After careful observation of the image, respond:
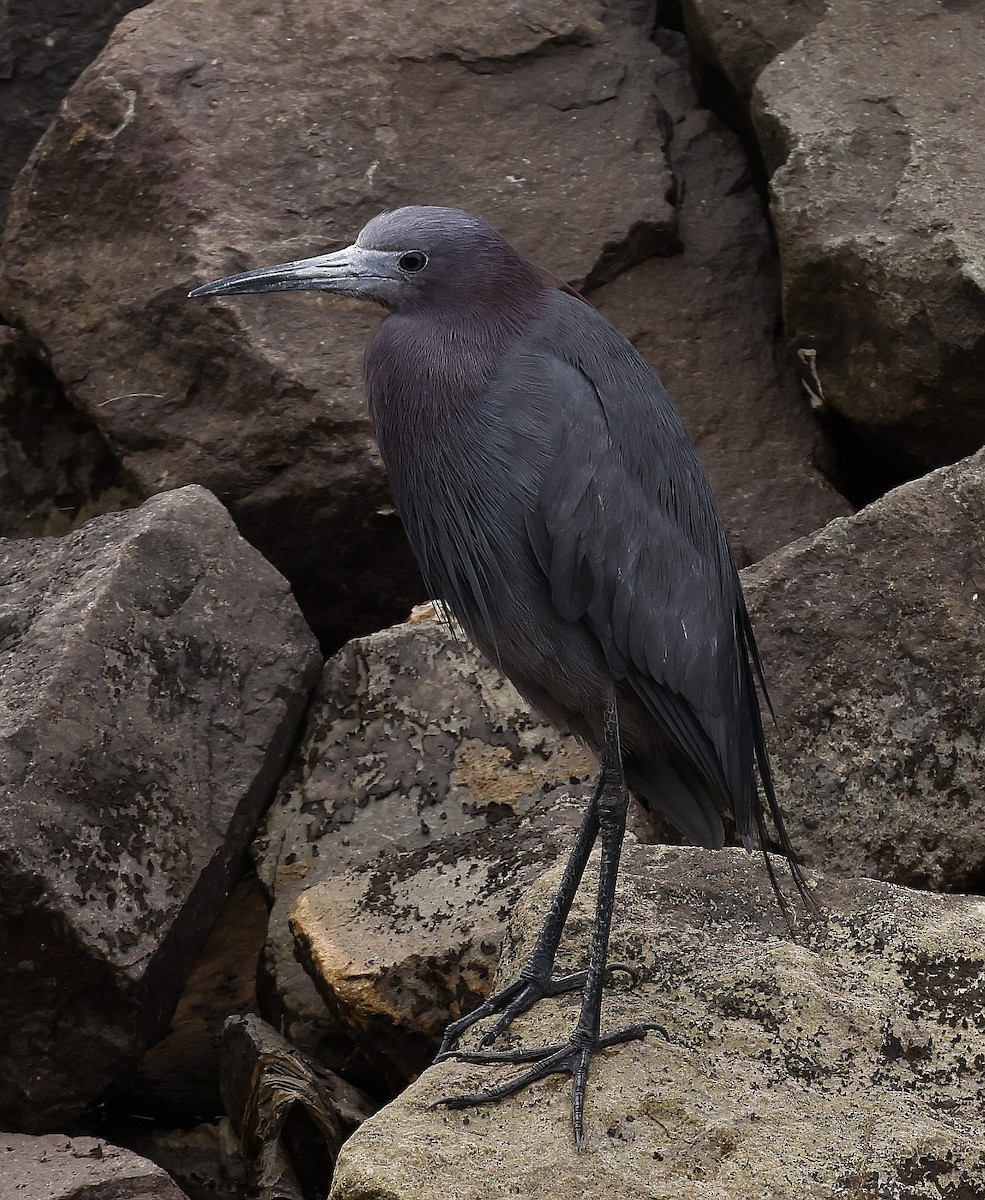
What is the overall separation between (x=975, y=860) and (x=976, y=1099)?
1.01 metres

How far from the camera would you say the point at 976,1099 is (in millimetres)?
2990

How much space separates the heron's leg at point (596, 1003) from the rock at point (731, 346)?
1.93 metres

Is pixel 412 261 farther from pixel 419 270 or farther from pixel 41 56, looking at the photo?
pixel 41 56

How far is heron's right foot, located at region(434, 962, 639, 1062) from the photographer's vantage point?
3350 millimetres

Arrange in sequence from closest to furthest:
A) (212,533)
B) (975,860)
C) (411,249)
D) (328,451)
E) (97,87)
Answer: (411,249) < (975,860) < (212,533) < (328,451) < (97,87)

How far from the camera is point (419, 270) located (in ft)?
11.1

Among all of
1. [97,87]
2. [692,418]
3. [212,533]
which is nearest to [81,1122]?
[212,533]

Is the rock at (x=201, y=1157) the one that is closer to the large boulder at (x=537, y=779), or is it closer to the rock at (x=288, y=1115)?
the rock at (x=288, y=1115)

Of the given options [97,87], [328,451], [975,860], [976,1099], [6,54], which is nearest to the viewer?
[976,1099]

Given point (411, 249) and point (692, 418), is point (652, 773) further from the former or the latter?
point (692, 418)

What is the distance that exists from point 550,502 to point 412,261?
615mm

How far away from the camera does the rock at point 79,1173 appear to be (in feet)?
10.8

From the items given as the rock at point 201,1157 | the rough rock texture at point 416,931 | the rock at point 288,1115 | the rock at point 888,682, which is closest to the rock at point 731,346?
the rock at point 888,682

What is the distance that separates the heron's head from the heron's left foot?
5.06 ft
